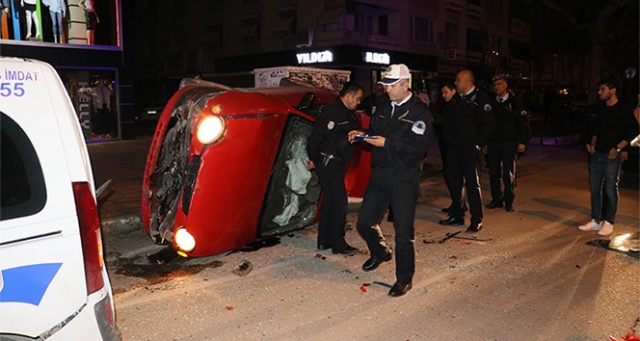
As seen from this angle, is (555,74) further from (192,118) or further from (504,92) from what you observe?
(192,118)

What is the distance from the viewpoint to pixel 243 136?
4.94 m

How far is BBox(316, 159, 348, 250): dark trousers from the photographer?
5.39 metres

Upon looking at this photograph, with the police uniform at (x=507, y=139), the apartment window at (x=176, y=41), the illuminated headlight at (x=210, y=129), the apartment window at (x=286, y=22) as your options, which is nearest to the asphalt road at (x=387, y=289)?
the police uniform at (x=507, y=139)

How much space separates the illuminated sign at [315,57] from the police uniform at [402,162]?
794 inches

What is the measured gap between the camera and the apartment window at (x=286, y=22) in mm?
26948

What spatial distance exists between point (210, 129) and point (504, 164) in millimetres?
4805

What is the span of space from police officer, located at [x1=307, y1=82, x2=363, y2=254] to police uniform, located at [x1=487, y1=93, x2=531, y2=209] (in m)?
3.14

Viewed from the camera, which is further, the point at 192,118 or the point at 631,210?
the point at 631,210

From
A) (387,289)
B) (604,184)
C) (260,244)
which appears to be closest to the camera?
(387,289)

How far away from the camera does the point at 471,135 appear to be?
648 centimetres

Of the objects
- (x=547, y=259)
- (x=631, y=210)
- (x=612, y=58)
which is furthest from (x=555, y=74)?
(x=547, y=259)

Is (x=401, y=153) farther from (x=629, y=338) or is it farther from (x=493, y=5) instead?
(x=493, y=5)

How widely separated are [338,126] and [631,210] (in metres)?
5.29

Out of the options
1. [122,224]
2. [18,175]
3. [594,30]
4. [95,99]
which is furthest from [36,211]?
[594,30]
